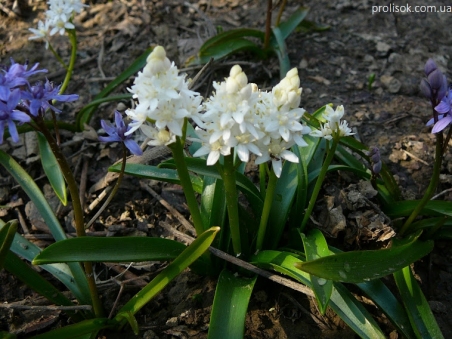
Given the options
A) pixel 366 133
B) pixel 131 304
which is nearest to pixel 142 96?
pixel 131 304

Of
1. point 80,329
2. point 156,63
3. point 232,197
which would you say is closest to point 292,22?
point 232,197

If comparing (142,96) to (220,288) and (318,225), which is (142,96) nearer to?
(220,288)

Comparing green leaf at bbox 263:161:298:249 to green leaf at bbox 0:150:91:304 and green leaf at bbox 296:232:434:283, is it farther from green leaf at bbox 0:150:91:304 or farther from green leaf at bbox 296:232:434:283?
green leaf at bbox 0:150:91:304

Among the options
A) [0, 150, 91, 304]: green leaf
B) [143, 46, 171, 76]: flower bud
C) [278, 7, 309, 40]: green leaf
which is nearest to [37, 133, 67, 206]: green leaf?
[0, 150, 91, 304]: green leaf

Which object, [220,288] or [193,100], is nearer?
[193,100]

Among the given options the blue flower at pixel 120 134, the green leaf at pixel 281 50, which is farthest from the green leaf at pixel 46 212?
A: the green leaf at pixel 281 50

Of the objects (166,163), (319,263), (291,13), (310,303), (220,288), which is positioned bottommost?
(310,303)
